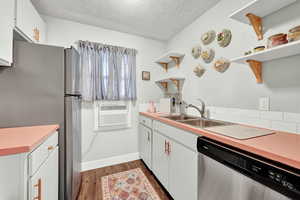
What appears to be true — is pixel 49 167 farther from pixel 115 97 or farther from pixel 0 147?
pixel 115 97

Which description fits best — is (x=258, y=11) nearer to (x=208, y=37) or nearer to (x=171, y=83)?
(x=208, y=37)

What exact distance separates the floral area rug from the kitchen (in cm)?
2

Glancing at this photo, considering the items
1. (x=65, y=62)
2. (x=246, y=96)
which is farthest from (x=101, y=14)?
(x=246, y=96)

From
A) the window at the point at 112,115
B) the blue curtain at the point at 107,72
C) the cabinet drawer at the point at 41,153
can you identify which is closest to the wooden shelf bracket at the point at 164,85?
the blue curtain at the point at 107,72

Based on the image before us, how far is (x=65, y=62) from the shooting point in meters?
1.27

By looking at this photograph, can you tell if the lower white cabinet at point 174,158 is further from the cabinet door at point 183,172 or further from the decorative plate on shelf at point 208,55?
the decorative plate on shelf at point 208,55

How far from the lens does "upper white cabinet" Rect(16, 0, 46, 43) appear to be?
1.21 meters

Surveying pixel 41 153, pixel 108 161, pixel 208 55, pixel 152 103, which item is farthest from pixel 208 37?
pixel 108 161

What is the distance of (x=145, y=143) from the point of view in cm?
213

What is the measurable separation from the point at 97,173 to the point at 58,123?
3.96ft

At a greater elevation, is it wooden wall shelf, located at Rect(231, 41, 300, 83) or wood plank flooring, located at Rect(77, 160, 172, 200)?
wooden wall shelf, located at Rect(231, 41, 300, 83)

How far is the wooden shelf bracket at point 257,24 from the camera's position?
1176 mm

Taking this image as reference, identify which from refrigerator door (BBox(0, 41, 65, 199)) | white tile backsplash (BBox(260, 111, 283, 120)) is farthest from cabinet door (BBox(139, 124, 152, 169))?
white tile backsplash (BBox(260, 111, 283, 120))

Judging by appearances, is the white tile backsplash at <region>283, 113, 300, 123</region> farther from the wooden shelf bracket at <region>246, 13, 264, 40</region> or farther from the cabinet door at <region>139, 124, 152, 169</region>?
the cabinet door at <region>139, 124, 152, 169</region>
